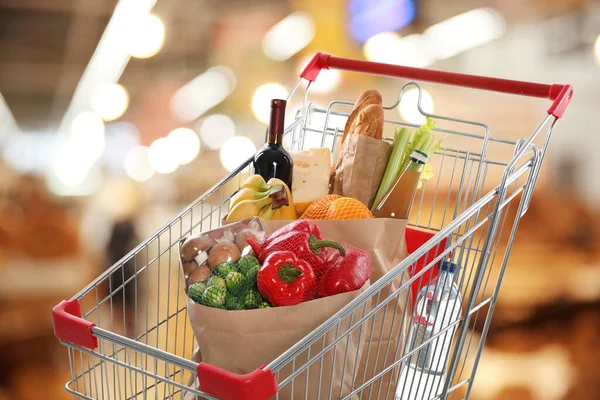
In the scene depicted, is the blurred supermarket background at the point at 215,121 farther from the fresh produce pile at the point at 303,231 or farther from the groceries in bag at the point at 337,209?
the groceries in bag at the point at 337,209

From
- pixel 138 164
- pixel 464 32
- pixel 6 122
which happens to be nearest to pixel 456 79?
pixel 464 32

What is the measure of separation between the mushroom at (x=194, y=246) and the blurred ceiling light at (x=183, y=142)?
234 centimetres

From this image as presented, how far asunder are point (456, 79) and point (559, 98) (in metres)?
0.25

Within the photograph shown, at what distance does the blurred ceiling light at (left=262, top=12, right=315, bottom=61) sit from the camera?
3.77 meters

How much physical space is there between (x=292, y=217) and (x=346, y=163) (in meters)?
0.21

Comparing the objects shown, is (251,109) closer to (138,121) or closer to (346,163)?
(138,121)

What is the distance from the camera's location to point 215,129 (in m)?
3.71

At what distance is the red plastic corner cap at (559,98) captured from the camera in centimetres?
153

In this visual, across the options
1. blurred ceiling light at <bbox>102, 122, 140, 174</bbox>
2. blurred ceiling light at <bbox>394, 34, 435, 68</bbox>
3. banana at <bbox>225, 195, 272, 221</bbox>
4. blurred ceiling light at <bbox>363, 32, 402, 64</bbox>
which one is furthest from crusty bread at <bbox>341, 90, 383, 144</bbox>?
blurred ceiling light at <bbox>102, 122, 140, 174</bbox>

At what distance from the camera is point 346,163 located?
172cm

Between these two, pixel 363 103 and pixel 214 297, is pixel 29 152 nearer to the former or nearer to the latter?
pixel 363 103

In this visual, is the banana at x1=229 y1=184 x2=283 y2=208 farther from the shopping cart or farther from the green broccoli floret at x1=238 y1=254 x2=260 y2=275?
the green broccoli floret at x1=238 y1=254 x2=260 y2=275

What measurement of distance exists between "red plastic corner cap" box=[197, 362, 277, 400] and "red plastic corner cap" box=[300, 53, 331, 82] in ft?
3.19

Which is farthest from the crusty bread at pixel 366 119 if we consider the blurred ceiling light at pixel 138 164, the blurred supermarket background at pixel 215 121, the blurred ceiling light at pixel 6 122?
the blurred ceiling light at pixel 6 122
